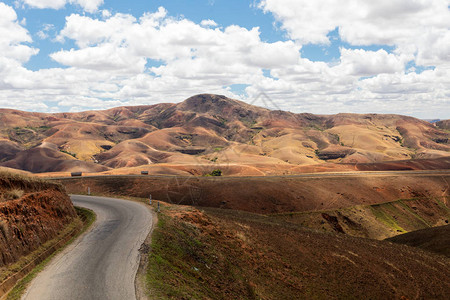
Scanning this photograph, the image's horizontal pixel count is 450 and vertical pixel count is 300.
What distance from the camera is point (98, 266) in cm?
1675

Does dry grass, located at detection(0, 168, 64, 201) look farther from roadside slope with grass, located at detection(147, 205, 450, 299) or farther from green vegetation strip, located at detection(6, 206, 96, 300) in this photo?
roadside slope with grass, located at detection(147, 205, 450, 299)

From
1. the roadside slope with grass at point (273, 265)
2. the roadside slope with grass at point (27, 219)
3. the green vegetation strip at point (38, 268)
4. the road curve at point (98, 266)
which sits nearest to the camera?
the green vegetation strip at point (38, 268)

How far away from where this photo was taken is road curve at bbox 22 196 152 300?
13922 mm

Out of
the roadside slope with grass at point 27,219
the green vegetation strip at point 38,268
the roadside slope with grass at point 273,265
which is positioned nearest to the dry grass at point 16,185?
the roadside slope with grass at point 27,219

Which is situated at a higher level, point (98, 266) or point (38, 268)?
point (38, 268)

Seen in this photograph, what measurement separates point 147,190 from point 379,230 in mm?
43342

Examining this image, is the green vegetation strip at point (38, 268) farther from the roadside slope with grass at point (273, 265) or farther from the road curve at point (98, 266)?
the roadside slope with grass at point (273, 265)

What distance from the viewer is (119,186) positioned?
64500 mm

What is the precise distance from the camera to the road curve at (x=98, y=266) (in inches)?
548

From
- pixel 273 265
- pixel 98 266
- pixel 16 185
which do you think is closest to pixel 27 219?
pixel 16 185

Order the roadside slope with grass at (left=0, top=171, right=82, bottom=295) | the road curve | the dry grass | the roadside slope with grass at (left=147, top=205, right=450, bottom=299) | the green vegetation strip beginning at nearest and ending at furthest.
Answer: the green vegetation strip < the road curve < the roadside slope with grass at (left=0, top=171, right=82, bottom=295) < the roadside slope with grass at (left=147, top=205, right=450, bottom=299) < the dry grass

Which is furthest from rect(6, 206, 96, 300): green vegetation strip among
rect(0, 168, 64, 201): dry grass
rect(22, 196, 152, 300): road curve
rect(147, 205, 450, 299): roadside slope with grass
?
rect(147, 205, 450, 299): roadside slope with grass

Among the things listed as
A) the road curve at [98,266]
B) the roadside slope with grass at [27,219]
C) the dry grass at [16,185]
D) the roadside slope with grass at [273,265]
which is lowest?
the roadside slope with grass at [273,265]

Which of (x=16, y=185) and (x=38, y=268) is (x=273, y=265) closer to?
(x=38, y=268)
